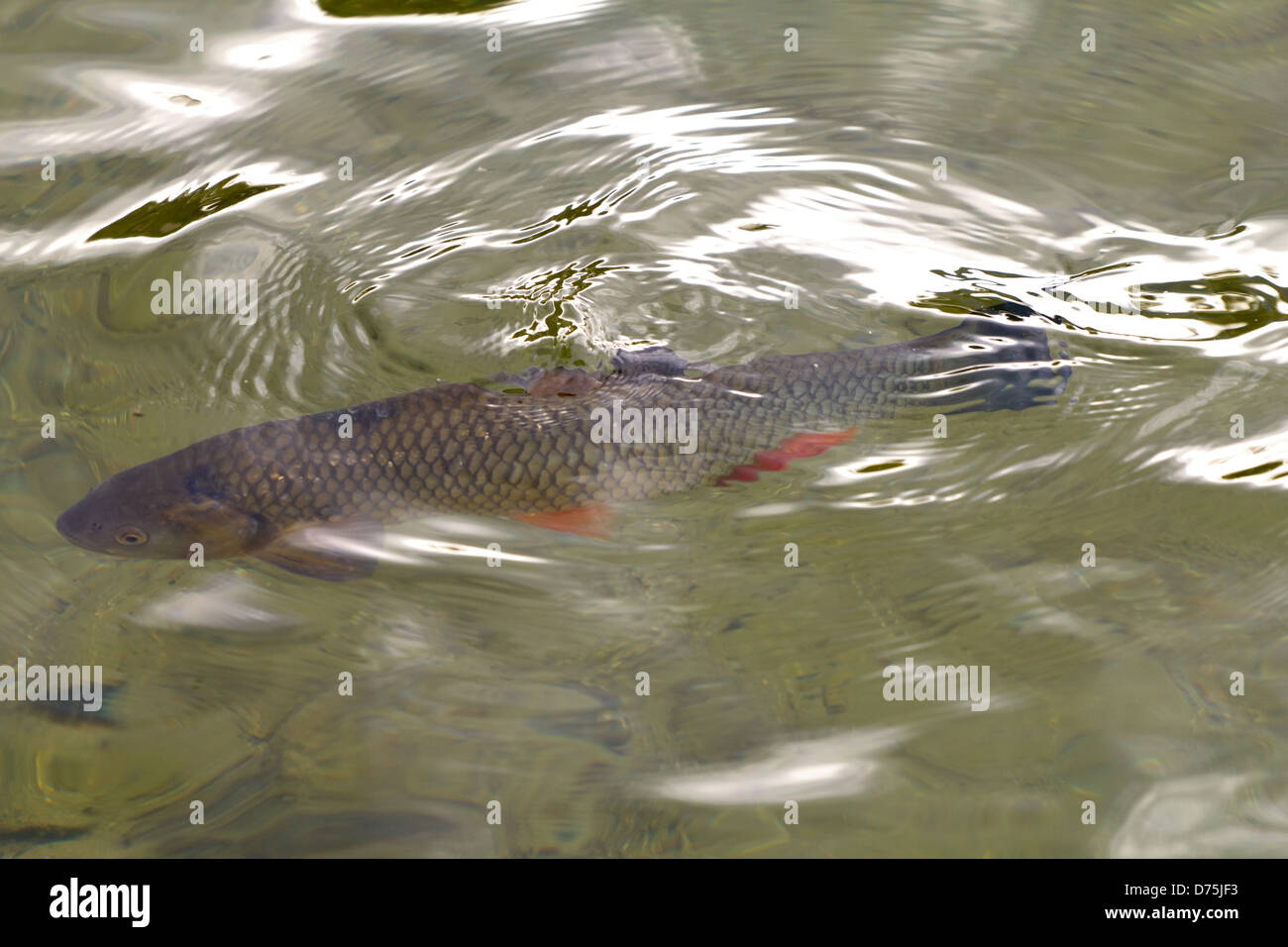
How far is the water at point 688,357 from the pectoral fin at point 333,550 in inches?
2.6

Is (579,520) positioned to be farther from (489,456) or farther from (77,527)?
(77,527)

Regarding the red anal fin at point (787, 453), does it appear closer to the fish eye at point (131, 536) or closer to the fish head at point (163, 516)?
the fish head at point (163, 516)

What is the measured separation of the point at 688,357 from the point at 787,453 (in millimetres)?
774

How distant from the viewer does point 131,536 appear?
3672 millimetres

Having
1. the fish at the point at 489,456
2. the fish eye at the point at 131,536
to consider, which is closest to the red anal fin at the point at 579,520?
the fish at the point at 489,456

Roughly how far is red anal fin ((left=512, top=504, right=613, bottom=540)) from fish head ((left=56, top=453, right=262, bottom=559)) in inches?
37.5

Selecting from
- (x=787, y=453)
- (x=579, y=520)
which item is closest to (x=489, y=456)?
(x=579, y=520)

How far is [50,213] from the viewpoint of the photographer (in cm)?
501

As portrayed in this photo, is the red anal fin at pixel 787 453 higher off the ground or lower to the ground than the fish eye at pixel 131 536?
higher

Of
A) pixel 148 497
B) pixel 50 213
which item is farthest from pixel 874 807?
pixel 50 213

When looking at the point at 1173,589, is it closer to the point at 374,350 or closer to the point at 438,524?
the point at 438,524

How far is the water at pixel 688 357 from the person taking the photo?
10.6 feet
